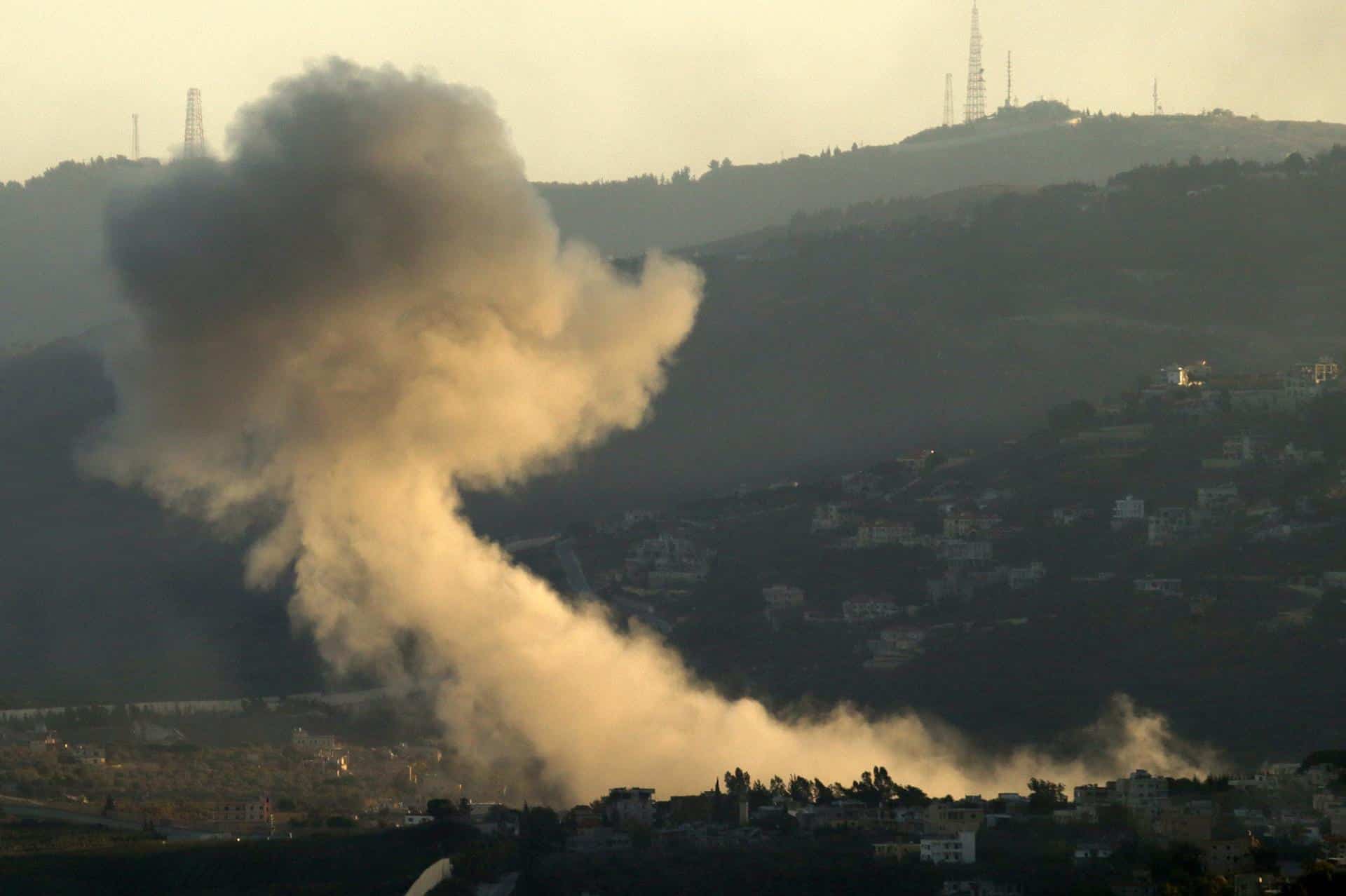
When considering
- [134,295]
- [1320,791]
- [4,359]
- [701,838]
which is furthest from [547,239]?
[4,359]

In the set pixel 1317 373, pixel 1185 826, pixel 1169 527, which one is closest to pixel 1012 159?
pixel 1317 373

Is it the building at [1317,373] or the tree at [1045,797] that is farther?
the building at [1317,373]

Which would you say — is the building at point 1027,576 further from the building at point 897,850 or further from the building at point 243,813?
the building at point 897,850

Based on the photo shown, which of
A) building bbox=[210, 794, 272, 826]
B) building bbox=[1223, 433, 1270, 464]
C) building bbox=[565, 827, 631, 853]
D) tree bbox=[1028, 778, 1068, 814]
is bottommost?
building bbox=[565, 827, 631, 853]

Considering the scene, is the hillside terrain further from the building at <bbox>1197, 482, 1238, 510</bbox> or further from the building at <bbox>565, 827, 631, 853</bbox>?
the building at <bbox>565, 827, 631, 853</bbox>

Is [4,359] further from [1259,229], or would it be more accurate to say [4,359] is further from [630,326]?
[630,326]

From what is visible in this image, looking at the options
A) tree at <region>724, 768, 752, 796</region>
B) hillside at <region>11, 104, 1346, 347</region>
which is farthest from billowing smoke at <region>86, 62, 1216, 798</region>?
hillside at <region>11, 104, 1346, 347</region>

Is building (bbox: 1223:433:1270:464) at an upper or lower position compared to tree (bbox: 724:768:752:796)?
upper

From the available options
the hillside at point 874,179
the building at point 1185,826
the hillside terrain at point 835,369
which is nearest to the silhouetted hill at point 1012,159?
the hillside at point 874,179
